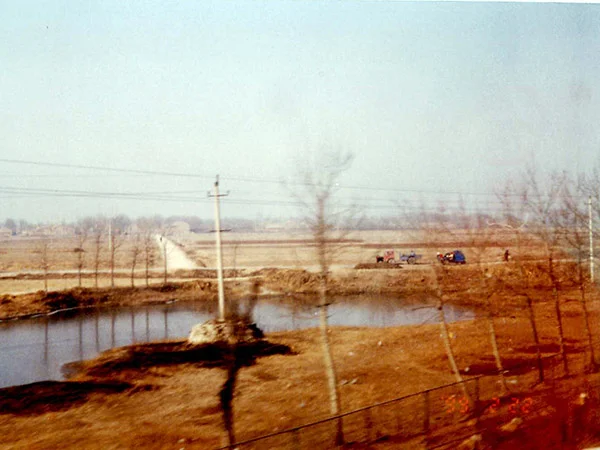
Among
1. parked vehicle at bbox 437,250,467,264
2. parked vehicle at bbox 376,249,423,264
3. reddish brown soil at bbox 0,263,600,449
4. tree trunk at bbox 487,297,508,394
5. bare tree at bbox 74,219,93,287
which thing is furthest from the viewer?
tree trunk at bbox 487,297,508,394

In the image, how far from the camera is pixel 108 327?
13.6ft

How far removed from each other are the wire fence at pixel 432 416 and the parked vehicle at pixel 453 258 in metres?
1.21

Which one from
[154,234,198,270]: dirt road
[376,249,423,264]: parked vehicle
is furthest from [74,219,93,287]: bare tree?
[376,249,423,264]: parked vehicle

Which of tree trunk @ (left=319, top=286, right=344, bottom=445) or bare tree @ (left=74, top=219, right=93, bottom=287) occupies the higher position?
bare tree @ (left=74, top=219, right=93, bottom=287)

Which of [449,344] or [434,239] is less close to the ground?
[434,239]

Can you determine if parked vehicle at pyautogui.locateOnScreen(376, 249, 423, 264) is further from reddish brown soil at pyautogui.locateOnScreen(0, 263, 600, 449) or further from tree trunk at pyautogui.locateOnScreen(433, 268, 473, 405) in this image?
tree trunk at pyautogui.locateOnScreen(433, 268, 473, 405)

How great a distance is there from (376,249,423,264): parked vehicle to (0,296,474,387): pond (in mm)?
407

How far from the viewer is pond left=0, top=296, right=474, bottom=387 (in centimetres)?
387

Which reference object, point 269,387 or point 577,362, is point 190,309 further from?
point 577,362

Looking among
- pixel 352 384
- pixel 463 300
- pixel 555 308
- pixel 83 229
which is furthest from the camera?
pixel 555 308

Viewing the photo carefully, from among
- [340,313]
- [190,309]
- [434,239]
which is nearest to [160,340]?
[190,309]

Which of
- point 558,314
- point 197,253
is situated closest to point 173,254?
point 197,253

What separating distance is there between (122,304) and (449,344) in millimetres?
3410

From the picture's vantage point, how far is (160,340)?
432 centimetres
